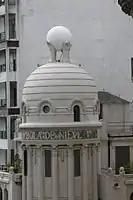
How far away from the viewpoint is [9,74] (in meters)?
40.3

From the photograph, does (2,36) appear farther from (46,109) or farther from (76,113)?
(76,113)

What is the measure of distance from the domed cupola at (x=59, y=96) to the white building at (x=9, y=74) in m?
9.26

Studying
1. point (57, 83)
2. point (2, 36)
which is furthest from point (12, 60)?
point (57, 83)

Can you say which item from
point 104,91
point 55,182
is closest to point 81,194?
point 55,182

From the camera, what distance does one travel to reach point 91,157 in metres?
30.9

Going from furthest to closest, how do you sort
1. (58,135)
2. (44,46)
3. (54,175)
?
(44,46) → (58,135) → (54,175)

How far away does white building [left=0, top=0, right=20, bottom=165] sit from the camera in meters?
40.4

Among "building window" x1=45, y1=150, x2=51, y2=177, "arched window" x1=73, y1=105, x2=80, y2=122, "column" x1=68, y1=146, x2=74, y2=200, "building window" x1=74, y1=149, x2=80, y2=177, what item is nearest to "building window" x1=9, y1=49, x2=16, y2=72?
"arched window" x1=73, y1=105, x2=80, y2=122

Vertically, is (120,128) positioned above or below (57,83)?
below

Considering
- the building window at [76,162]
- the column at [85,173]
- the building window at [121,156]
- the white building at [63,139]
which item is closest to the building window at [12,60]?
the white building at [63,139]

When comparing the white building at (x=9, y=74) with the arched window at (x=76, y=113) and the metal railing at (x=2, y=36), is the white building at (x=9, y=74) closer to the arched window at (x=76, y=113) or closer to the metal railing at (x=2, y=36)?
the metal railing at (x=2, y=36)

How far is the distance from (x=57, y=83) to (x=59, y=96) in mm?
665

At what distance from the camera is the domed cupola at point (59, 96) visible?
30.3 meters

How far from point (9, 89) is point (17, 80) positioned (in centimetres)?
76
